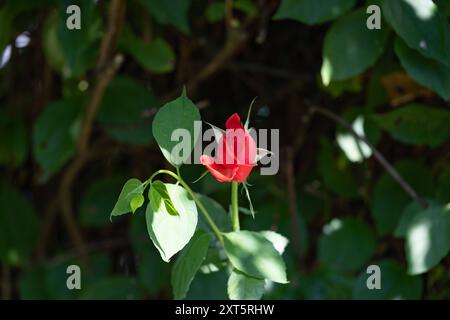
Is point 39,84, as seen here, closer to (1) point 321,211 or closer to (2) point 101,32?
(2) point 101,32

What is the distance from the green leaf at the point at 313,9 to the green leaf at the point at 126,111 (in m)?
0.32

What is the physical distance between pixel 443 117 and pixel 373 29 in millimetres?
180

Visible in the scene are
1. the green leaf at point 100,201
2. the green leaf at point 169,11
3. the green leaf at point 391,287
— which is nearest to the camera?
the green leaf at point 391,287

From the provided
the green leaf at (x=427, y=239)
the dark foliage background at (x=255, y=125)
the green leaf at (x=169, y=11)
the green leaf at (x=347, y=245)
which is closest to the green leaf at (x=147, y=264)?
the dark foliage background at (x=255, y=125)

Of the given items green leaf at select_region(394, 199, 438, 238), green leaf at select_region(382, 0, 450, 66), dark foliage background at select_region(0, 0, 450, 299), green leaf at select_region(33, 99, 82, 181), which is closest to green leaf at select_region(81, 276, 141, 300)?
dark foliage background at select_region(0, 0, 450, 299)

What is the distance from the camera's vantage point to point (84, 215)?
1237 mm

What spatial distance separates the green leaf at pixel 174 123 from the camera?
58 cm

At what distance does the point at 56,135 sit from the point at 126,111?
102 mm

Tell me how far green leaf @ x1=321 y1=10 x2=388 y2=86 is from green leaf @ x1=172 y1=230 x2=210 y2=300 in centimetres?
24

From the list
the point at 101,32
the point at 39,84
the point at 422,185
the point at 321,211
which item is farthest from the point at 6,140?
the point at 422,185

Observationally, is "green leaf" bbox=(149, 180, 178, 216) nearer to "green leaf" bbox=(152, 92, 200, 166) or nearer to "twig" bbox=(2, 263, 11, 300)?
"green leaf" bbox=(152, 92, 200, 166)

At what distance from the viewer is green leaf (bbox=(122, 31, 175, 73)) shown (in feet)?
3.38

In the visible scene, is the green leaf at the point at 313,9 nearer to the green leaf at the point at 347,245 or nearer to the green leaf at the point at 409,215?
the green leaf at the point at 409,215

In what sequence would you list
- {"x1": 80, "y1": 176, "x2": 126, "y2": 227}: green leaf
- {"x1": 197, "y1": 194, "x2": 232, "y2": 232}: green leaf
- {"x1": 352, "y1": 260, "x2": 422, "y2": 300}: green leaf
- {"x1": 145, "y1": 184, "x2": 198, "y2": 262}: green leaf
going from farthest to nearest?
{"x1": 80, "y1": 176, "x2": 126, "y2": 227}: green leaf → {"x1": 352, "y1": 260, "x2": 422, "y2": 300}: green leaf → {"x1": 197, "y1": 194, "x2": 232, "y2": 232}: green leaf → {"x1": 145, "y1": 184, "x2": 198, "y2": 262}: green leaf
